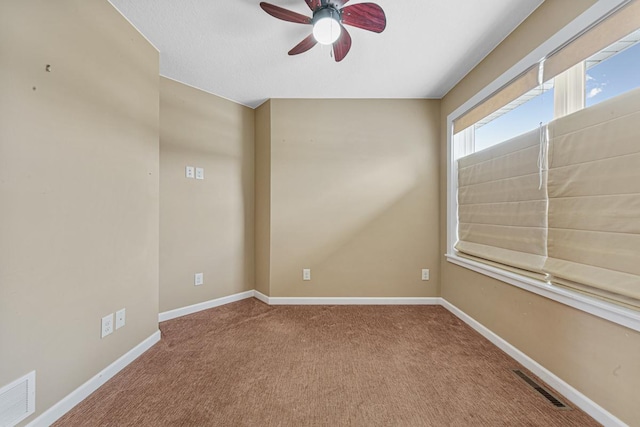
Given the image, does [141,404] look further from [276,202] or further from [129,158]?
[276,202]

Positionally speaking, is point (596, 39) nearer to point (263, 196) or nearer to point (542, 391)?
point (542, 391)

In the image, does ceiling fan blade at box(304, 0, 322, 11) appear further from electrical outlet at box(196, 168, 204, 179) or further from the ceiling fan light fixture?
electrical outlet at box(196, 168, 204, 179)

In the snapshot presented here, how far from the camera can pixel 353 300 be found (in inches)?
117

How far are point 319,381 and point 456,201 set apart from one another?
7.32ft

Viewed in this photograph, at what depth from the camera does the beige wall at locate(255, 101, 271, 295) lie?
3057mm

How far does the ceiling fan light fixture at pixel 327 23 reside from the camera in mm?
1447

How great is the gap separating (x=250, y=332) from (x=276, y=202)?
145 cm

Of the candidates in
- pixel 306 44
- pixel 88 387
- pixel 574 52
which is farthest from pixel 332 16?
pixel 88 387

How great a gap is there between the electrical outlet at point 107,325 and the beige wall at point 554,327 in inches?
114

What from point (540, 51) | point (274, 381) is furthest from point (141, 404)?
point (540, 51)

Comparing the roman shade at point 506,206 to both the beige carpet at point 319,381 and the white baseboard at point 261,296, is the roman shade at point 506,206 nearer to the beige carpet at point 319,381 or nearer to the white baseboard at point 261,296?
the beige carpet at point 319,381

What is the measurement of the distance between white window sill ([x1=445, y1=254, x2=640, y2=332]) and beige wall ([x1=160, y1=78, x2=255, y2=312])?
2.70m

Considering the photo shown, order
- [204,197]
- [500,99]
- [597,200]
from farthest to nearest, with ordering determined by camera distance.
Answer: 1. [204,197]
2. [500,99]
3. [597,200]

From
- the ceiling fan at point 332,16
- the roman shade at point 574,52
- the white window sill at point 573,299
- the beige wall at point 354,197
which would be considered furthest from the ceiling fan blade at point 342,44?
the white window sill at point 573,299
